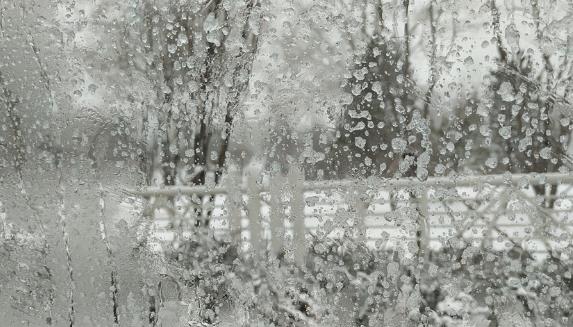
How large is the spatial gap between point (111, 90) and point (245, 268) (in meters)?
0.55

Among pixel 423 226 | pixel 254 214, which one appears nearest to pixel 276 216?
pixel 254 214

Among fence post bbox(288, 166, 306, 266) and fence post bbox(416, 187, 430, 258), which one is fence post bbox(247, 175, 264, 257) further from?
fence post bbox(416, 187, 430, 258)

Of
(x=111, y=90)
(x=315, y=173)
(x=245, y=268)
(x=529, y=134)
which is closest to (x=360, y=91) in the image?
(x=315, y=173)

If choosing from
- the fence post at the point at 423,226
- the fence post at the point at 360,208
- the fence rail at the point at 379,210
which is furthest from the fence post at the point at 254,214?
the fence post at the point at 423,226

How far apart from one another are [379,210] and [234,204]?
0.34 m

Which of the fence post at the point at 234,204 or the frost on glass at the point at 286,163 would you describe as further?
the fence post at the point at 234,204

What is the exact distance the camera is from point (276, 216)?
1.49m

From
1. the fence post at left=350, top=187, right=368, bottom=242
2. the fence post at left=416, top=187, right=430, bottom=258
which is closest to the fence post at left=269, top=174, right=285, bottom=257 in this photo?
the fence post at left=350, top=187, right=368, bottom=242

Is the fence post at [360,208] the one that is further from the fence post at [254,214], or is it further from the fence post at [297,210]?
the fence post at [254,214]

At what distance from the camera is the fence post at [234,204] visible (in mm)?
1493

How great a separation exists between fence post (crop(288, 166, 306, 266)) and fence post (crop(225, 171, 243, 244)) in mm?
124

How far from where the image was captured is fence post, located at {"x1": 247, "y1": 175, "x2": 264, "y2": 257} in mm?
1485

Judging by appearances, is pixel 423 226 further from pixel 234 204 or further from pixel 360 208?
pixel 234 204

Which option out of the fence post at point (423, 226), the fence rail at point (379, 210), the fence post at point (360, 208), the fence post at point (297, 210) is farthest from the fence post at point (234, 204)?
the fence post at point (423, 226)
